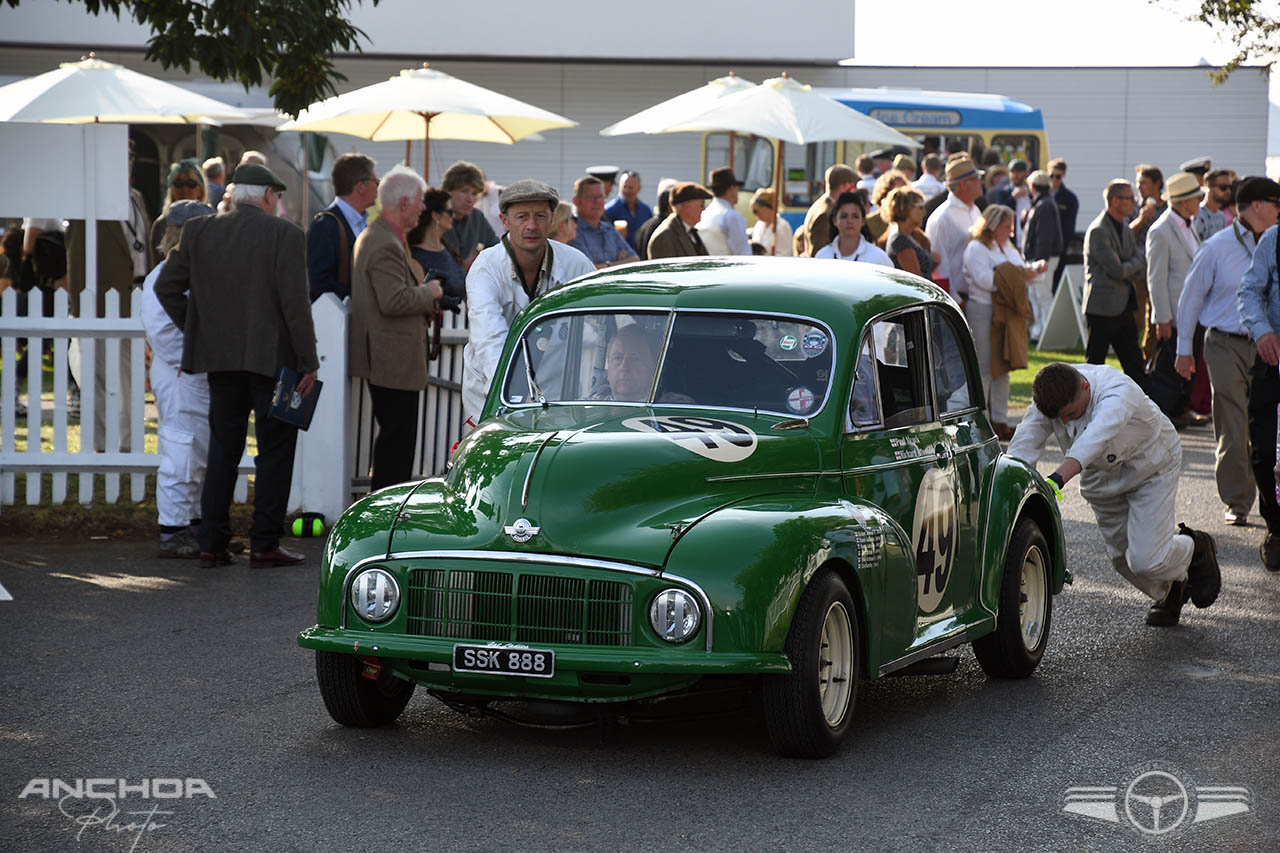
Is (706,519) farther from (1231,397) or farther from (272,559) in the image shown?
(1231,397)

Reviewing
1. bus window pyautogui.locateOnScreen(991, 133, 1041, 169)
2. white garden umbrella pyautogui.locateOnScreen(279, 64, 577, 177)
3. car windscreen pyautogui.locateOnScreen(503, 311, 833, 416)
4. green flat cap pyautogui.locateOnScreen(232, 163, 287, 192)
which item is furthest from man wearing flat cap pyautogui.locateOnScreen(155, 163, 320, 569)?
bus window pyautogui.locateOnScreen(991, 133, 1041, 169)

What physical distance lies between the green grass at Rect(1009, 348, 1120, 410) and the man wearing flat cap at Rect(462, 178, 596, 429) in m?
7.93

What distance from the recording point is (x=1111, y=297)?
52.4 feet

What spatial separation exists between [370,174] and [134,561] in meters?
2.85

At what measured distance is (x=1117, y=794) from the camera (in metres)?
5.91

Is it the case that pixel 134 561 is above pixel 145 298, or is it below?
below

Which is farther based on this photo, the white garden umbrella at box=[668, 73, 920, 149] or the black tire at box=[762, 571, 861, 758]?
the white garden umbrella at box=[668, 73, 920, 149]

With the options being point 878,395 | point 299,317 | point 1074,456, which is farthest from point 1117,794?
point 299,317

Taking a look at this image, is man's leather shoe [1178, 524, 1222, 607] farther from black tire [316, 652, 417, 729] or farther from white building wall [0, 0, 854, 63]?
white building wall [0, 0, 854, 63]

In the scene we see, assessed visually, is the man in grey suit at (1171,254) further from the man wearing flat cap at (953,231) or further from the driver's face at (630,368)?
the driver's face at (630,368)

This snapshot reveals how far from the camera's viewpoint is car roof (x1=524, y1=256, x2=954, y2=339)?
7078 millimetres

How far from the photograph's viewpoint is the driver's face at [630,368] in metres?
7.01

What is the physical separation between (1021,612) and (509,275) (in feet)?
10.9

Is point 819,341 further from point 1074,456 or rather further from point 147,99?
point 147,99
